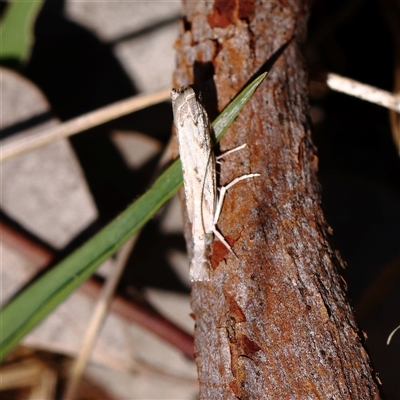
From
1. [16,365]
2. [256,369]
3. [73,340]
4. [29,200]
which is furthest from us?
[16,365]

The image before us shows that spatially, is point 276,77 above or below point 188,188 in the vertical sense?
above

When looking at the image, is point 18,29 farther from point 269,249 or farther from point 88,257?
point 269,249

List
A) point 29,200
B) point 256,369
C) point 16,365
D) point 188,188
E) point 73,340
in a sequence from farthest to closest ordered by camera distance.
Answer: point 16,365
point 73,340
point 29,200
point 188,188
point 256,369

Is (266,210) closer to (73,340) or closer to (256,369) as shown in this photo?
(256,369)

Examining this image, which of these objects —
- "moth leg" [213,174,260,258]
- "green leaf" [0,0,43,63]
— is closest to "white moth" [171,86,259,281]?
"moth leg" [213,174,260,258]

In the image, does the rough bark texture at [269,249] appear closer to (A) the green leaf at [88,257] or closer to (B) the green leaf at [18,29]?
(A) the green leaf at [88,257]

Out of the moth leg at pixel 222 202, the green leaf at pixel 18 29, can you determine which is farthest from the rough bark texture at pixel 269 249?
the green leaf at pixel 18 29

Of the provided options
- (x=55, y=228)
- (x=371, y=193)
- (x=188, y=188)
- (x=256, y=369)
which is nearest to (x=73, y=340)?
(x=55, y=228)
